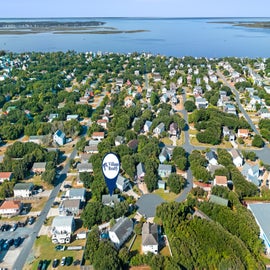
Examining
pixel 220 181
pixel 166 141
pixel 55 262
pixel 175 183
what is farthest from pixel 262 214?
pixel 166 141

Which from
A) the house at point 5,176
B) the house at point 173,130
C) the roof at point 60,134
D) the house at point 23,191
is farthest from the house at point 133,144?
the house at point 5,176

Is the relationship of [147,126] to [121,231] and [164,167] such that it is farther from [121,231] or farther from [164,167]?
[121,231]

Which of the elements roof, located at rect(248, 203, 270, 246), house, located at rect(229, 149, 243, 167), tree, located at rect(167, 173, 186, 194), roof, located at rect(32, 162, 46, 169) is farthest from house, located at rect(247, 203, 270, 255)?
roof, located at rect(32, 162, 46, 169)

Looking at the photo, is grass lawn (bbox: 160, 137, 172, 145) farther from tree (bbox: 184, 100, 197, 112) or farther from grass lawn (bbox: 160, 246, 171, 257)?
grass lawn (bbox: 160, 246, 171, 257)

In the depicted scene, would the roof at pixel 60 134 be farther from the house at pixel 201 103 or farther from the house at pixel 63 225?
the house at pixel 201 103

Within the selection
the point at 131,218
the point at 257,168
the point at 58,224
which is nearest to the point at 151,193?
the point at 131,218

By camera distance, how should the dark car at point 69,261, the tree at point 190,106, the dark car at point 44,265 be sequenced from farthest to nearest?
the tree at point 190,106 < the dark car at point 69,261 < the dark car at point 44,265

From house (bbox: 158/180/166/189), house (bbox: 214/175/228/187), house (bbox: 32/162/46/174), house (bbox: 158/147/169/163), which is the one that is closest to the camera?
house (bbox: 214/175/228/187)
